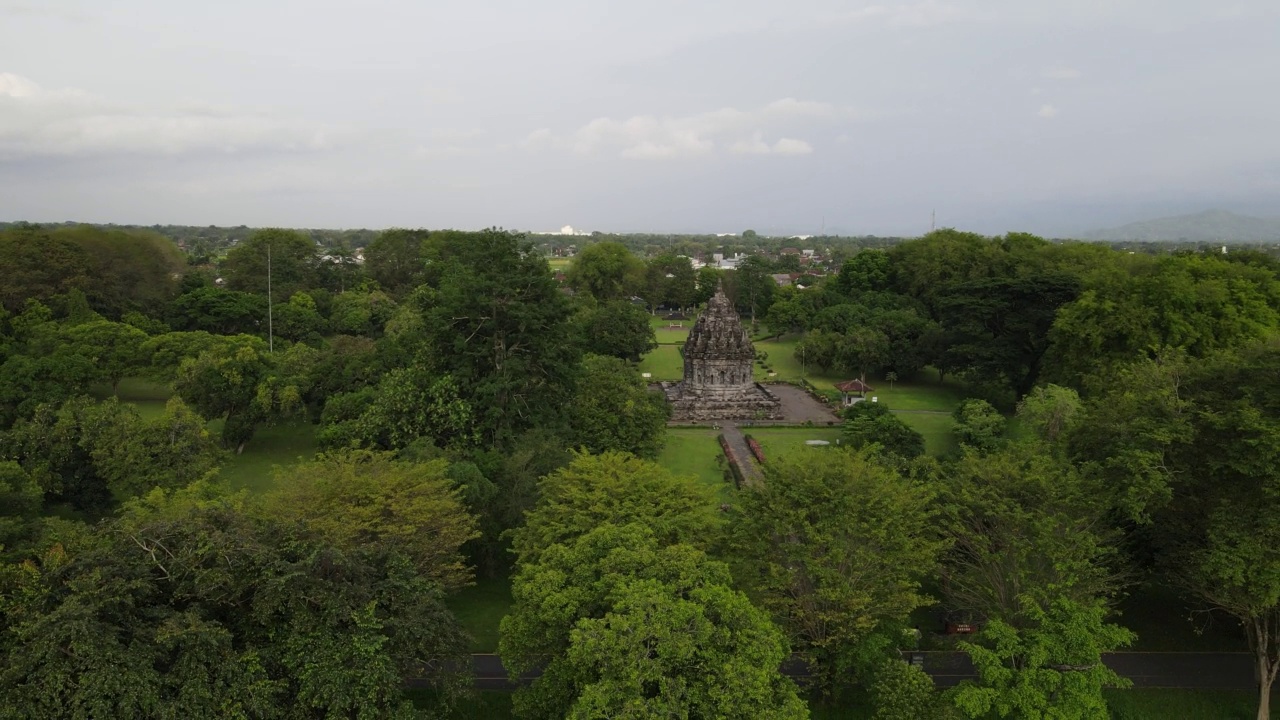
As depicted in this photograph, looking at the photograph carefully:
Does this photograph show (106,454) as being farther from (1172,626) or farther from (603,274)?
(603,274)

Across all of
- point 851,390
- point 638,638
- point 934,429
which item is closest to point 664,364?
point 851,390

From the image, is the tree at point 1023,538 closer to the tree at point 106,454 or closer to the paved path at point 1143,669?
the paved path at point 1143,669

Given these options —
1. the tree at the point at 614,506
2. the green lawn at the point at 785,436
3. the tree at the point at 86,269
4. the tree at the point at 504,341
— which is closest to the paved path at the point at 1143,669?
the tree at the point at 614,506

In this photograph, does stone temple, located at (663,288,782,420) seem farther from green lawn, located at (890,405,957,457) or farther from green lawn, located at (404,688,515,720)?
green lawn, located at (404,688,515,720)

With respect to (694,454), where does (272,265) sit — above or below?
above

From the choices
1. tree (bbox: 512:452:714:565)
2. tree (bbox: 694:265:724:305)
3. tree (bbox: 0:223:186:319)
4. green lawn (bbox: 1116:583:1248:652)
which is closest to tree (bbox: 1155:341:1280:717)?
green lawn (bbox: 1116:583:1248:652)

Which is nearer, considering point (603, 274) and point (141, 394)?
point (141, 394)

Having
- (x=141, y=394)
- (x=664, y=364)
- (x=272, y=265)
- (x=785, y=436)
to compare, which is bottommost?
(x=785, y=436)
